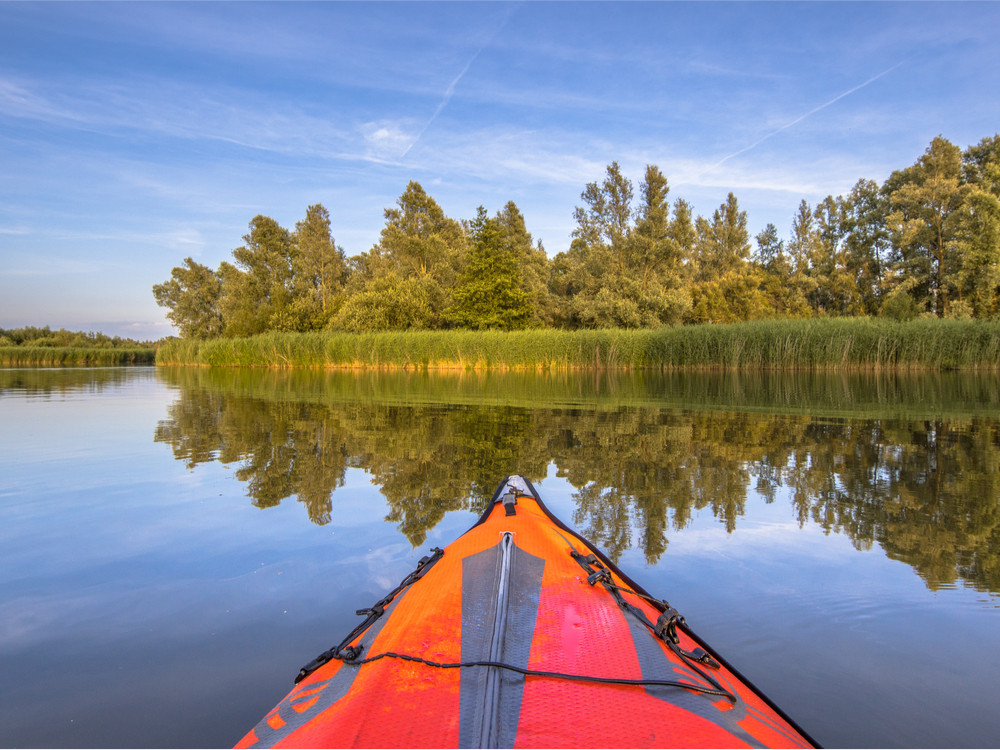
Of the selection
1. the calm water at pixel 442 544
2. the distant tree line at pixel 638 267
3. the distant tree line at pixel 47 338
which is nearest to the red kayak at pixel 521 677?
the calm water at pixel 442 544

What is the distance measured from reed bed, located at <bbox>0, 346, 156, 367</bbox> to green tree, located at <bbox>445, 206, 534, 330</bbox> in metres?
28.6

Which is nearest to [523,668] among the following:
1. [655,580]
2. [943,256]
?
[655,580]

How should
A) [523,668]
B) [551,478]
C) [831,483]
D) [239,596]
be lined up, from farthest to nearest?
1. [551,478]
2. [831,483]
3. [239,596]
4. [523,668]

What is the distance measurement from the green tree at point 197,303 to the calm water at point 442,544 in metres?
39.5

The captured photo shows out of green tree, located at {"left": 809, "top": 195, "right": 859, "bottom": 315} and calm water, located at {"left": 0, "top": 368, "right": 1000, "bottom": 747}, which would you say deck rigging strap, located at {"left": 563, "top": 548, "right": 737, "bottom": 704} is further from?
green tree, located at {"left": 809, "top": 195, "right": 859, "bottom": 315}

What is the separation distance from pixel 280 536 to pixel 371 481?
4.47 ft

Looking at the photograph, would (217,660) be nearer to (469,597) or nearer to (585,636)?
(469,597)

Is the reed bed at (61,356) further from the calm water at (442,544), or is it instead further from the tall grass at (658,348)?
the calm water at (442,544)

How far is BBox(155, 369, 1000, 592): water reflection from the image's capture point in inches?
143

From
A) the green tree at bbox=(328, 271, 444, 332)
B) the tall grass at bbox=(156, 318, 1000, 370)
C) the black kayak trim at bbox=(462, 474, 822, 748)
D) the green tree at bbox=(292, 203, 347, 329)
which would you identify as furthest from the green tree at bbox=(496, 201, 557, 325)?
the black kayak trim at bbox=(462, 474, 822, 748)

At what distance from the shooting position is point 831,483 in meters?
4.62

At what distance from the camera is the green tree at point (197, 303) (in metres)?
43.4

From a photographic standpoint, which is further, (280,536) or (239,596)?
(280,536)

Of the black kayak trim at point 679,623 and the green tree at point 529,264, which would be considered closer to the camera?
the black kayak trim at point 679,623
